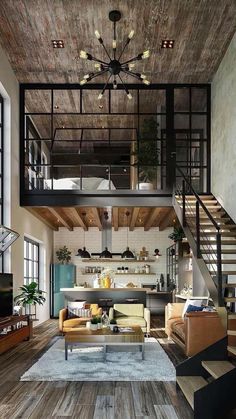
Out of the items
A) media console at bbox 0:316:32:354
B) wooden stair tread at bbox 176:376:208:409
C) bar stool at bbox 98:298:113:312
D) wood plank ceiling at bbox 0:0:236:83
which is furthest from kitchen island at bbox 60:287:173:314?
wooden stair tread at bbox 176:376:208:409

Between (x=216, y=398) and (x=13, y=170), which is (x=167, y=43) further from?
(x=216, y=398)

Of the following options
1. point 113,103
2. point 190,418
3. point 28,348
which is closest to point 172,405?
point 190,418

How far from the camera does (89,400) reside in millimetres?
5215

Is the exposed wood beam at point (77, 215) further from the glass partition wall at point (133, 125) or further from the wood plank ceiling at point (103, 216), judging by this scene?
the glass partition wall at point (133, 125)

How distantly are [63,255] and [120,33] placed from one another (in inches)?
339

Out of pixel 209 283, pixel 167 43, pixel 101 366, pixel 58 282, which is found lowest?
pixel 101 366

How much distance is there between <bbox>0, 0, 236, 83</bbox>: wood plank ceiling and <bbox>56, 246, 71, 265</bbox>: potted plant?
6710 mm

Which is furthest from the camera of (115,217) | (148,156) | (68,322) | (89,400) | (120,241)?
(120,241)

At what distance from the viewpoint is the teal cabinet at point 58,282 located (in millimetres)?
15266

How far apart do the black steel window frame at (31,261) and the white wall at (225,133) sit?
481 cm

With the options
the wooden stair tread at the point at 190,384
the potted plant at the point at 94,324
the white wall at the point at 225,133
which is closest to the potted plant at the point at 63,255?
the white wall at the point at 225,133

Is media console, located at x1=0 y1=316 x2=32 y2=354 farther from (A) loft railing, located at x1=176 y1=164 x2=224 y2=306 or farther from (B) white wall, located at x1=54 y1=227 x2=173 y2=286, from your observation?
(B) white wall, located at x1=54 y1=227 x2=173 y2=286

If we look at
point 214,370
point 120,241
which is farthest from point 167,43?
point 120,241

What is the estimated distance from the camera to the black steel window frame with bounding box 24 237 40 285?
12.5 m
